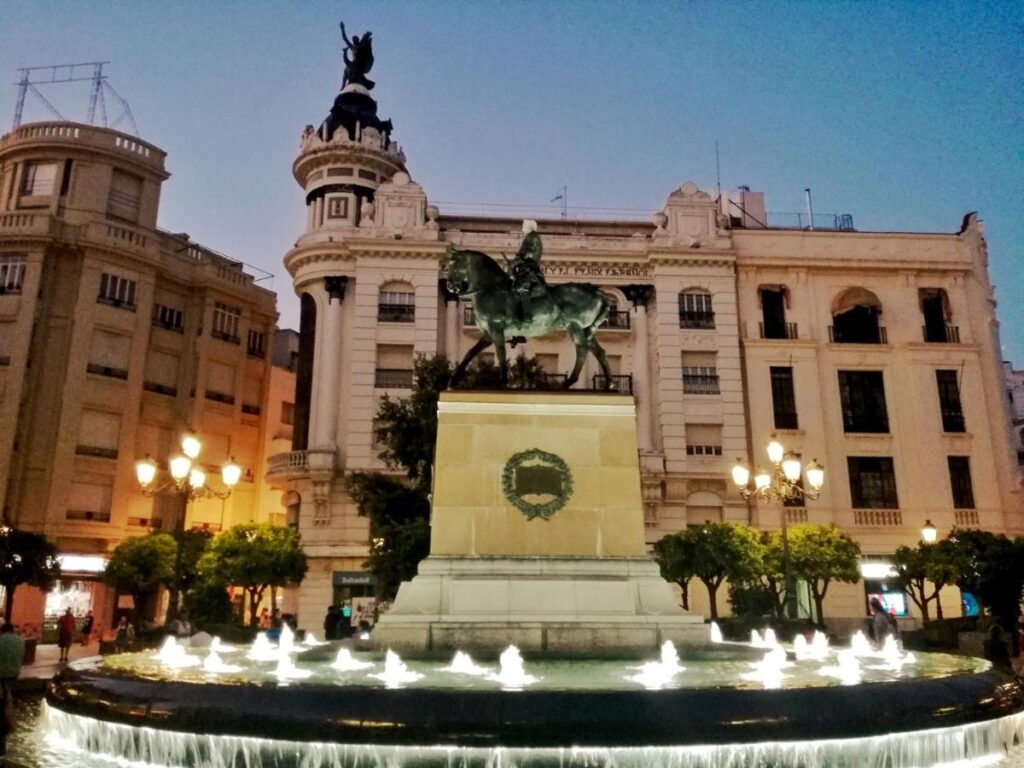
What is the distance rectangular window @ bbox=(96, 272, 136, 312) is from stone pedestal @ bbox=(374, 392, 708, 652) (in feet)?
104

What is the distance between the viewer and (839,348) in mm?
39812

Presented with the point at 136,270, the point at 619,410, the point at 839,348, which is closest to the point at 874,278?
the point at 839,348

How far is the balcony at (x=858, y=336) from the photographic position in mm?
40281

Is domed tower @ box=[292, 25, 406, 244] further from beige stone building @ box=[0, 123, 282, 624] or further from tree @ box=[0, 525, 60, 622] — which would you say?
tree @ box=[0, 525, 60, 622]

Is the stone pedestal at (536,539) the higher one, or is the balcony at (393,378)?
the balcony at (393,378)

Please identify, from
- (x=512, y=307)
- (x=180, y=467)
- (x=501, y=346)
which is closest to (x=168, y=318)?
(x=180, y=467)

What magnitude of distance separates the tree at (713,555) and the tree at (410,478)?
8.19m

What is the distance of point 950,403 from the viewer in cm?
3928

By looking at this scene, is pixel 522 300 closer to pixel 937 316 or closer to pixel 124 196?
pixel 937 316

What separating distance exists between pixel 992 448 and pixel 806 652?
3142cm

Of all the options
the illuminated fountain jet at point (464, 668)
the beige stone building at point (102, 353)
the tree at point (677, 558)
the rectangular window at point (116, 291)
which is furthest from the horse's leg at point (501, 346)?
the rectangular window at point (116, 291)

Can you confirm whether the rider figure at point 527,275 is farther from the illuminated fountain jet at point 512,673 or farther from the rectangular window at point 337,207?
the rectangular window at point 337,207

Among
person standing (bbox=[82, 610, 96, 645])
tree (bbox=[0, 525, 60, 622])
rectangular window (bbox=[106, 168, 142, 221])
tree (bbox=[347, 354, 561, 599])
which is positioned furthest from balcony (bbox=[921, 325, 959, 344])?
person standing (bbox=[82, 610, 96, 645])

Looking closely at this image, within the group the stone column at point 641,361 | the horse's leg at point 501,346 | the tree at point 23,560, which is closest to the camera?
the horse's leg at point 501,346
